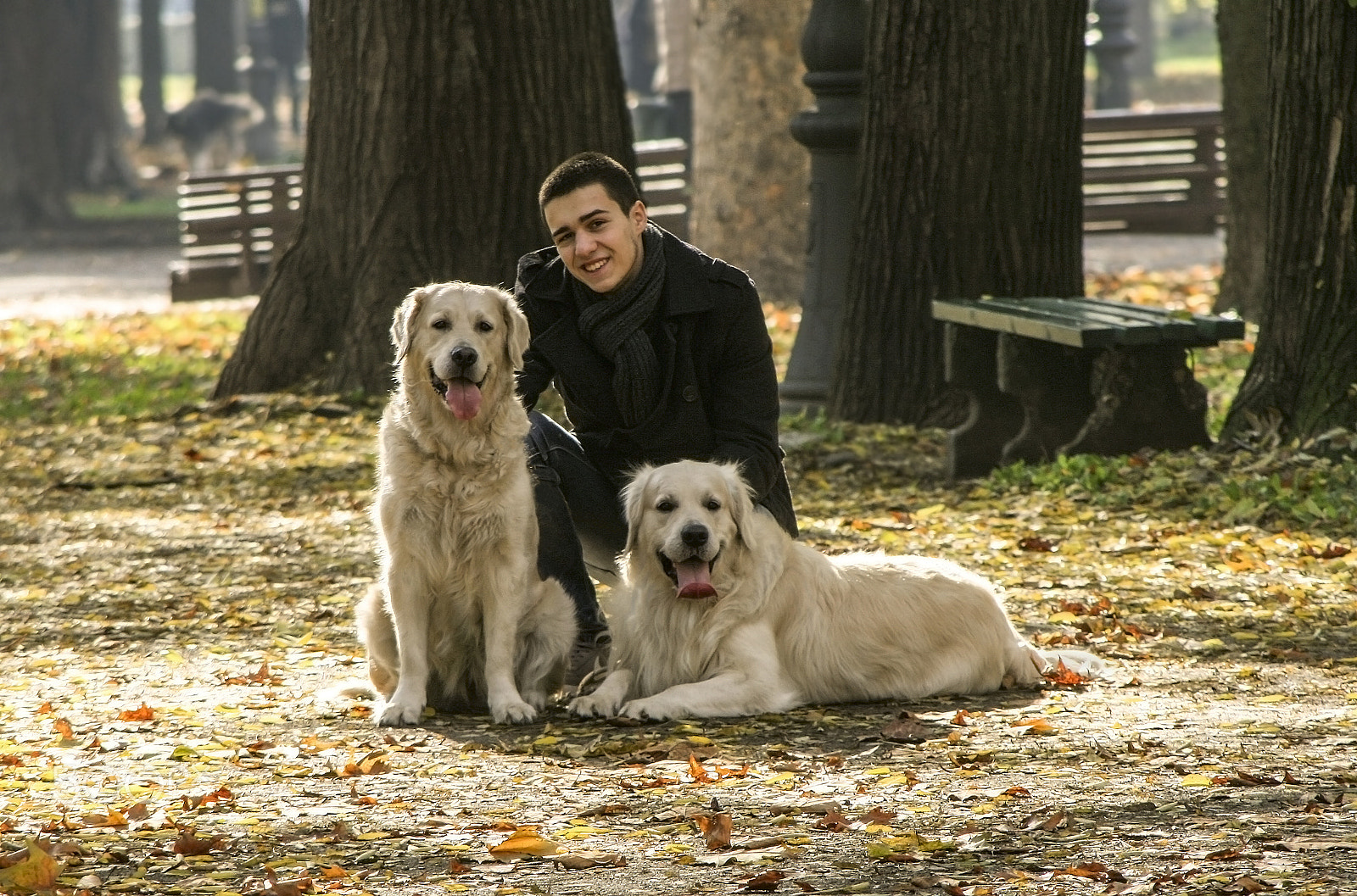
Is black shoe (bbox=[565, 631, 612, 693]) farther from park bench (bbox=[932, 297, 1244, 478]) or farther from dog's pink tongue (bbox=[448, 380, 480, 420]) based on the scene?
A: park bench (bbox=[932, 297, 1244, 478])

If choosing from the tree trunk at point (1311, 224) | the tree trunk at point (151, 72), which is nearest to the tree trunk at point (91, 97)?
the tree trunk at point (151, 72)

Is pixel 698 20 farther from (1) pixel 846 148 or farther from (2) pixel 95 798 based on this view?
(2) pixel 95 798

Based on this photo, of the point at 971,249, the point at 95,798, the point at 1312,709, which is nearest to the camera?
the point at 95,798

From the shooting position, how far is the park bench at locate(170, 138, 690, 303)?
69.9 ft

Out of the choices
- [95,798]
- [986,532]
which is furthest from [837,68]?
[95,798]

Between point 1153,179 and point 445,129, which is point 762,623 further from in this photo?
point 1153,179

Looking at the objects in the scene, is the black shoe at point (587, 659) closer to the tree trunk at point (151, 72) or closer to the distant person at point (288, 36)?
the tree trunk at point (151, 72)

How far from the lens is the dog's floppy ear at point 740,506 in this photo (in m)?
5.77

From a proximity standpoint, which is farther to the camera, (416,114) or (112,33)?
(112,33)

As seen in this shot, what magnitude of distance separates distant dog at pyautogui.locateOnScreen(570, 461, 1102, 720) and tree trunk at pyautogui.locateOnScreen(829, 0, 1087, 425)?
4484 mm

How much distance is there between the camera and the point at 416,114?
11.3 m

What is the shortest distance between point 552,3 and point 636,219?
17.0 ft

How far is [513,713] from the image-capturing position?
5.81m

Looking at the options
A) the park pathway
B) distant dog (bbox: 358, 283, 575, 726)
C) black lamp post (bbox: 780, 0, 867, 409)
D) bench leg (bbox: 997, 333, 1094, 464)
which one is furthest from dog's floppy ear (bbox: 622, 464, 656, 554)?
the park pathway
